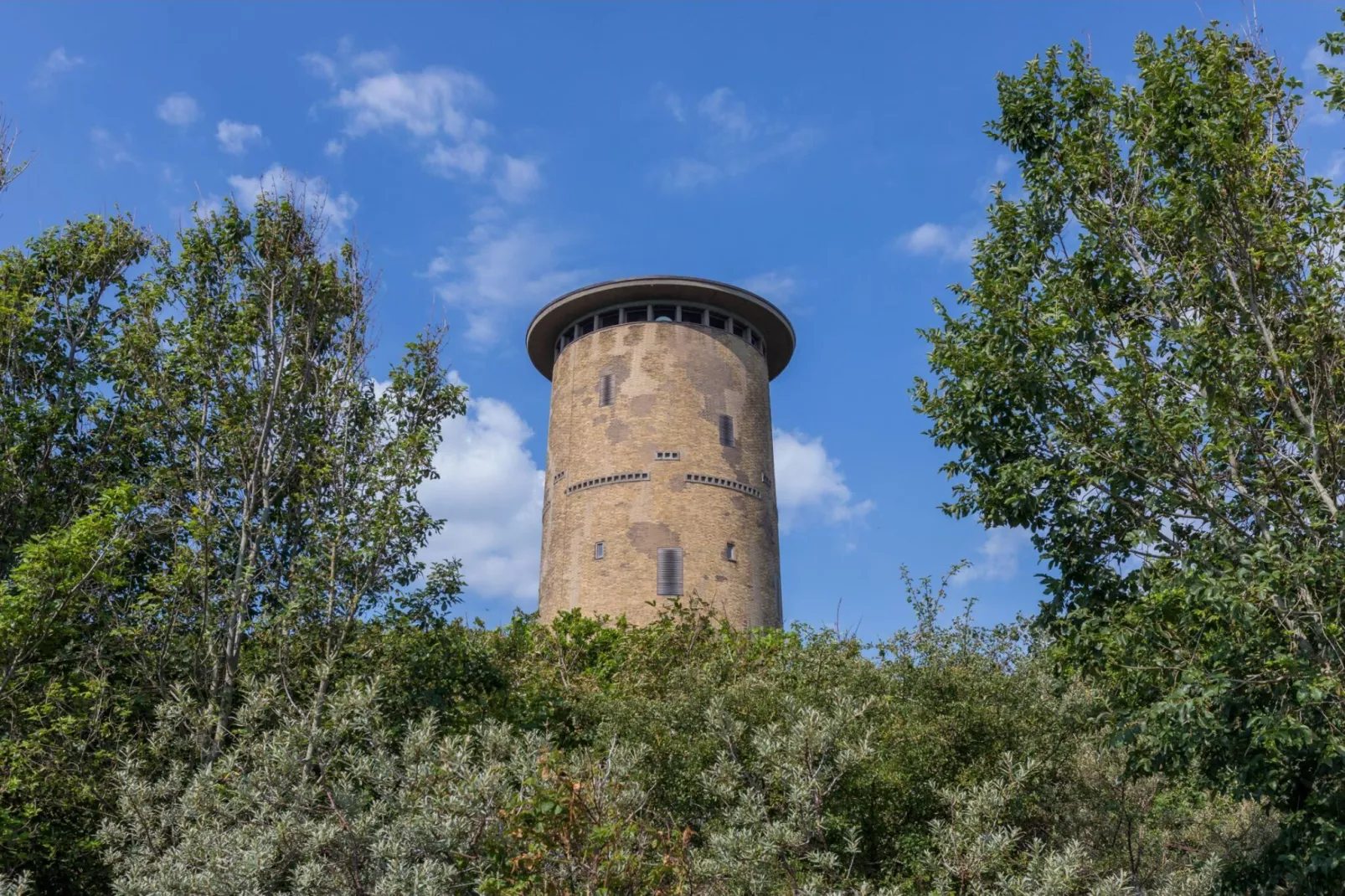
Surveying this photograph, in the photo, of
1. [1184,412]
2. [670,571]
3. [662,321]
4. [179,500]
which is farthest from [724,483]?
[1184,412]

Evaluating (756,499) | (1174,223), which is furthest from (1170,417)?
(756,499)

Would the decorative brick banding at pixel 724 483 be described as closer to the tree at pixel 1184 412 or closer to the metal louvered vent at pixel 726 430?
the metal louvered vent at pixel 726 430

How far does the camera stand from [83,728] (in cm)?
1248

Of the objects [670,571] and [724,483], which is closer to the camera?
[670,571]

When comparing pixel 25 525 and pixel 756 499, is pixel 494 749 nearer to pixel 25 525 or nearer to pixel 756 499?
pixel 25 525

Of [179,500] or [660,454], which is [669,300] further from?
[179,500]

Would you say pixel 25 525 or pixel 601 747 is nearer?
pixel 601 747

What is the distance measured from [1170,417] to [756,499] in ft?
63.4

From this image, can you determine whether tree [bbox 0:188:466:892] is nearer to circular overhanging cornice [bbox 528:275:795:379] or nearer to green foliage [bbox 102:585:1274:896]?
green foliage [bbox 102:585:1274:896]

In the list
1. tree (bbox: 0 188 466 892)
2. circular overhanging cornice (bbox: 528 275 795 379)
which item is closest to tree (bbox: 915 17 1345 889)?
tree (bbox: 0 188 466 892)

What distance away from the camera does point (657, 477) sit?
27141 mm

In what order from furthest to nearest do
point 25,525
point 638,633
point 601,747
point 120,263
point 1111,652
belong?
point 638,633 < point 120,263 < point 25,525 < point 601,747 < point 1111,652

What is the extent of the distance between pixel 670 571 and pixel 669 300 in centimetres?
785

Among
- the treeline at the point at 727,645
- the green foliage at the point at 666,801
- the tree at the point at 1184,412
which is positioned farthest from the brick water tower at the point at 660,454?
the tree at the point at 1184,412
